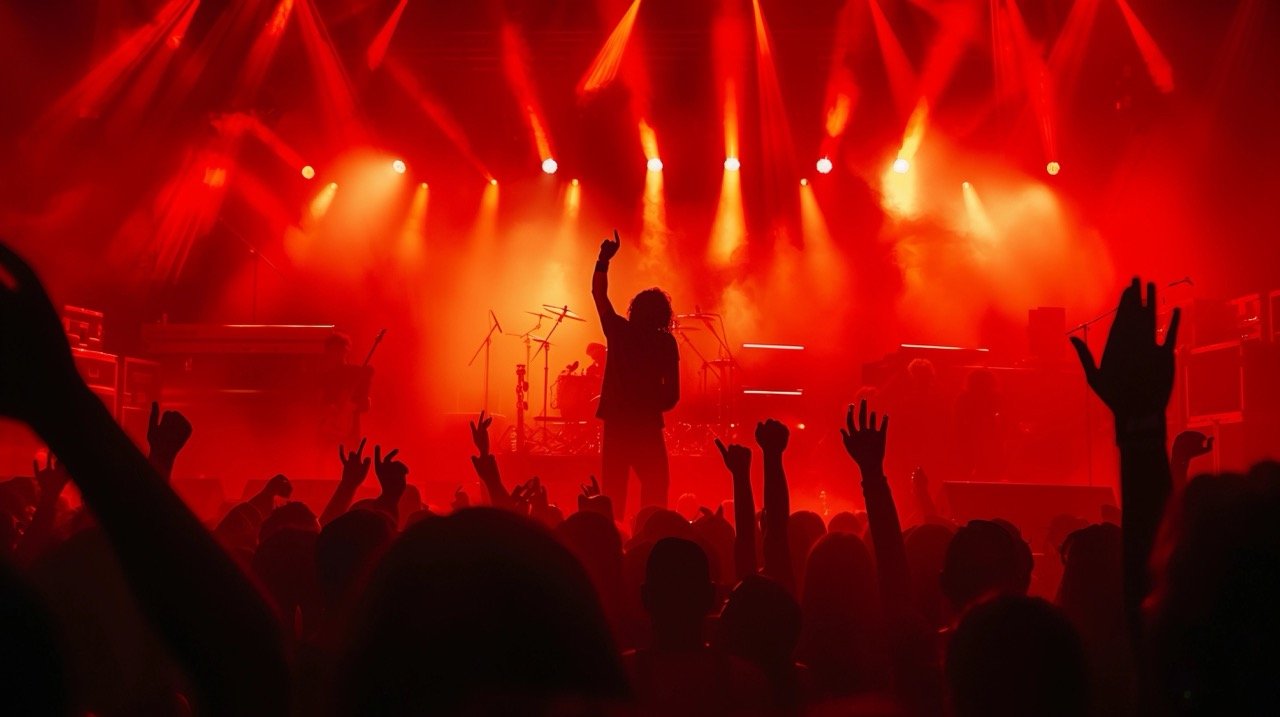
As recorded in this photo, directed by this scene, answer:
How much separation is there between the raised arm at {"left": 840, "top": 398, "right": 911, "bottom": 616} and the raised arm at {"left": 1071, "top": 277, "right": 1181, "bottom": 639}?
2.90 ft

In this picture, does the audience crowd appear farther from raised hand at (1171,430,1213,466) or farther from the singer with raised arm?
the singer with raised arm

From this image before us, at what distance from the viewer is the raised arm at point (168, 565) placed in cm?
112

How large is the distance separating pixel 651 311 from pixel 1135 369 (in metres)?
4.78

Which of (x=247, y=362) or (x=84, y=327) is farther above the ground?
(x=84, y=327)

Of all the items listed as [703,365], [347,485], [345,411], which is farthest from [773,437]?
[703,365]

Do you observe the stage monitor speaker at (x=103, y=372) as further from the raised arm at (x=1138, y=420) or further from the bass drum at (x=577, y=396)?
the raised arm at (x=1138, y=420)

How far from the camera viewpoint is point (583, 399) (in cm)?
1312

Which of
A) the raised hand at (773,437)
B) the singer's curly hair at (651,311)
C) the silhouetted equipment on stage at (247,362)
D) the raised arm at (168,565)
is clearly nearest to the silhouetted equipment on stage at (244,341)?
the silhouetted equipment on stage at (247,362)

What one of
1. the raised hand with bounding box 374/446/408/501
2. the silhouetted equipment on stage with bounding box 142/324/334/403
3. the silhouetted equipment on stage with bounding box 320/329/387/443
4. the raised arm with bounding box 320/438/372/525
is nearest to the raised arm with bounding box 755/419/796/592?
the raised hand with bounding box 374/446/408/501

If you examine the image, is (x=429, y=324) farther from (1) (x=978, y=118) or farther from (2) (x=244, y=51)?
(1) (x=978, y=118)

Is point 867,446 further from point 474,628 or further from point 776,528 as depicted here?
point 474,628

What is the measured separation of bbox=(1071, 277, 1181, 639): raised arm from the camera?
1819 millimetres

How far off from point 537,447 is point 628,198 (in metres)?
5.56

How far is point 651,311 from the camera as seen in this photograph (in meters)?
6.61
